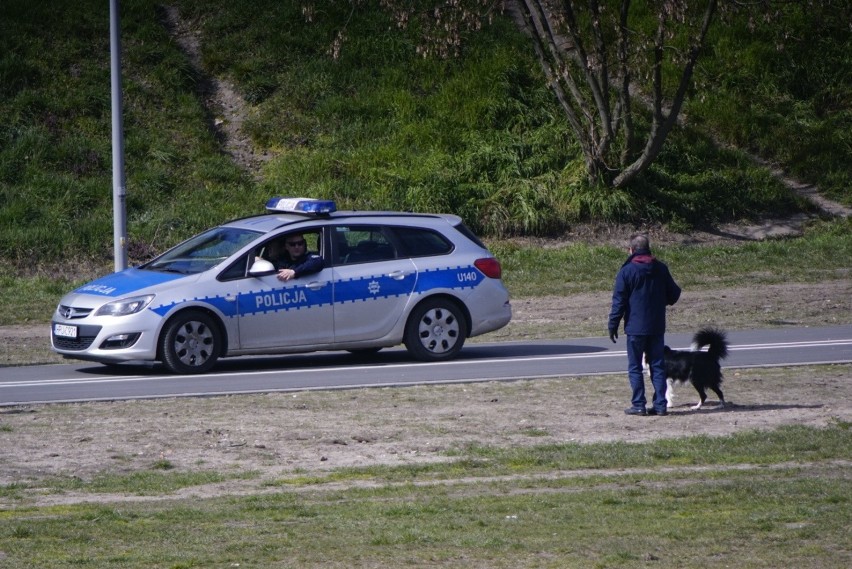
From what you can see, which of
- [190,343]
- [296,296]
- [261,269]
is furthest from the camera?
[296,296]

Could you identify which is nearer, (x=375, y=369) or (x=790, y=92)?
(x=375, y=369)

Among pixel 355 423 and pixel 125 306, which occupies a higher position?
pixel 125 306

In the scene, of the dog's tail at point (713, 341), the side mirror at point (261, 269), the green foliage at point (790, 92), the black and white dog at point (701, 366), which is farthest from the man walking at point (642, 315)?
the green foliage at point (790, 92)

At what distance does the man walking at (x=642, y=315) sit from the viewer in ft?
35.6

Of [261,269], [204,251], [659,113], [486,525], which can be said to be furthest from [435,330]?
[659,113]

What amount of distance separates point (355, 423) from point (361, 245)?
13.7 ft

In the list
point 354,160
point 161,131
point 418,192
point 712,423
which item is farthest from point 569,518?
point 161,131

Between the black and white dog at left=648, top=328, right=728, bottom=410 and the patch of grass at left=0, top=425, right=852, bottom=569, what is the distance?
2401 millimetres

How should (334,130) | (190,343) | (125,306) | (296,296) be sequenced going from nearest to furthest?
(125,306) < (190,343) < (296,296) < (334,130)

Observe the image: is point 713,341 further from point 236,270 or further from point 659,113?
point 659,113

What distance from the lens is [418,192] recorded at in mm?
25250

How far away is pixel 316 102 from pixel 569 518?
23.0 metres

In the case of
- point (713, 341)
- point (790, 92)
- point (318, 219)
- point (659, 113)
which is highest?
point (790, 92)

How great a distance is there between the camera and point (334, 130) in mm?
28156
